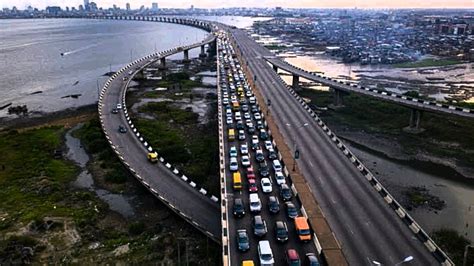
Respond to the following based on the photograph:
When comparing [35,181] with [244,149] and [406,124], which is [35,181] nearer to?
[244,149]

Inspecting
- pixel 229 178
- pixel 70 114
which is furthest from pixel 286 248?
pixel 70 114

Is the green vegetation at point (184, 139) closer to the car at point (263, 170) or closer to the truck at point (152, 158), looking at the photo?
the truck at point (152, 158)

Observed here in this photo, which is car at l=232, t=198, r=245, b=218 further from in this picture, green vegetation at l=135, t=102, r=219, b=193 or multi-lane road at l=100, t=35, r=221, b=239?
green vegetation at l=135, t=102, r=219, b=193

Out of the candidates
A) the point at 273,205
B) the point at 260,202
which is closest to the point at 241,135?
the point at 260,202

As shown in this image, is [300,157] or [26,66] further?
[26,66]

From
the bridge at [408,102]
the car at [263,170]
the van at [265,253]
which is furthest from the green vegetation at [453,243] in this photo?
the bridge at [408,102]

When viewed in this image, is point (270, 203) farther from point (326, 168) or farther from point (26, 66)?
point (26, 66)

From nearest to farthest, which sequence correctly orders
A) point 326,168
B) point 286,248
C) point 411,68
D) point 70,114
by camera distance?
point 286,248, point 326,168, point 70,114, point 411,68
